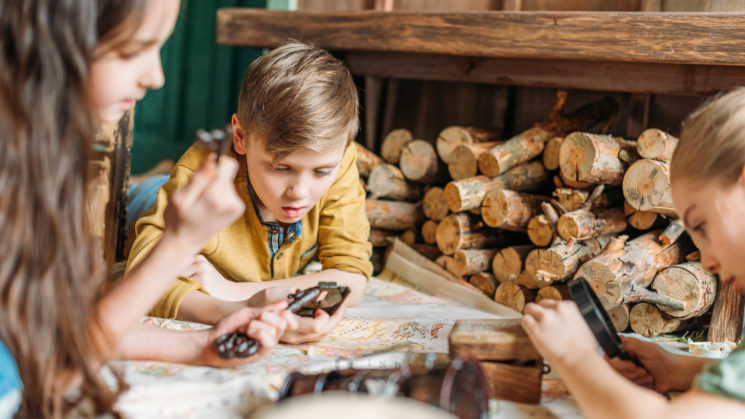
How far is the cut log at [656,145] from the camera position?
1797 millimetres

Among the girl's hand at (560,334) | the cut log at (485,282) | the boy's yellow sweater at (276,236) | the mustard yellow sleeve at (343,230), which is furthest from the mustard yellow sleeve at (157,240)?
the cut log at (485,282)

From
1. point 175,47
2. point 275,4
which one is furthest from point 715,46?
point 175,47

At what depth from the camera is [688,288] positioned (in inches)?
70.1

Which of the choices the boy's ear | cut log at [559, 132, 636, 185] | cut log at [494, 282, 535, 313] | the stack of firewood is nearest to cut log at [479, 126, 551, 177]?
the stack of firewood

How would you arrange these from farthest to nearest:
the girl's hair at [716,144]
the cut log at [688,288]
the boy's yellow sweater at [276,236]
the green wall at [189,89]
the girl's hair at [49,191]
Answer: the green wall at [189,89] < the cut log at [688,288] < the boy's yellow sweater at [276,236] < the girl's hair at [716,144] < the girl's hair at [49,191]

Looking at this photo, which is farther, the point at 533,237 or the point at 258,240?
the point at 533,237

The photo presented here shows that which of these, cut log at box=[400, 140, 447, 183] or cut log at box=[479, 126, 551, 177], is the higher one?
cut log at box=[479, 126, 551, 177]

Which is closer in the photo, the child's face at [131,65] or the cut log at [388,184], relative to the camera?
the child's face at [131,65]

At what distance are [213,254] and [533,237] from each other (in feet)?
3.20

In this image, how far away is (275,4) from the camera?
299 cm

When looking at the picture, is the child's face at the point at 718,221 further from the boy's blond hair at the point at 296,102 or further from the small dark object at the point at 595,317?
the boy's blond hair at the point at 296,102

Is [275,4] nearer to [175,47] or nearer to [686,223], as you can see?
[175,47]

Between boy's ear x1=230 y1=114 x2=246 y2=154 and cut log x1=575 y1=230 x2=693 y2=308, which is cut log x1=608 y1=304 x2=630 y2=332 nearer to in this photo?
cut log x1=575 y1=230 x2=693 y2=308

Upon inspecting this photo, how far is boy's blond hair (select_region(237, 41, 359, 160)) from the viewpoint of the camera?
1510mm
